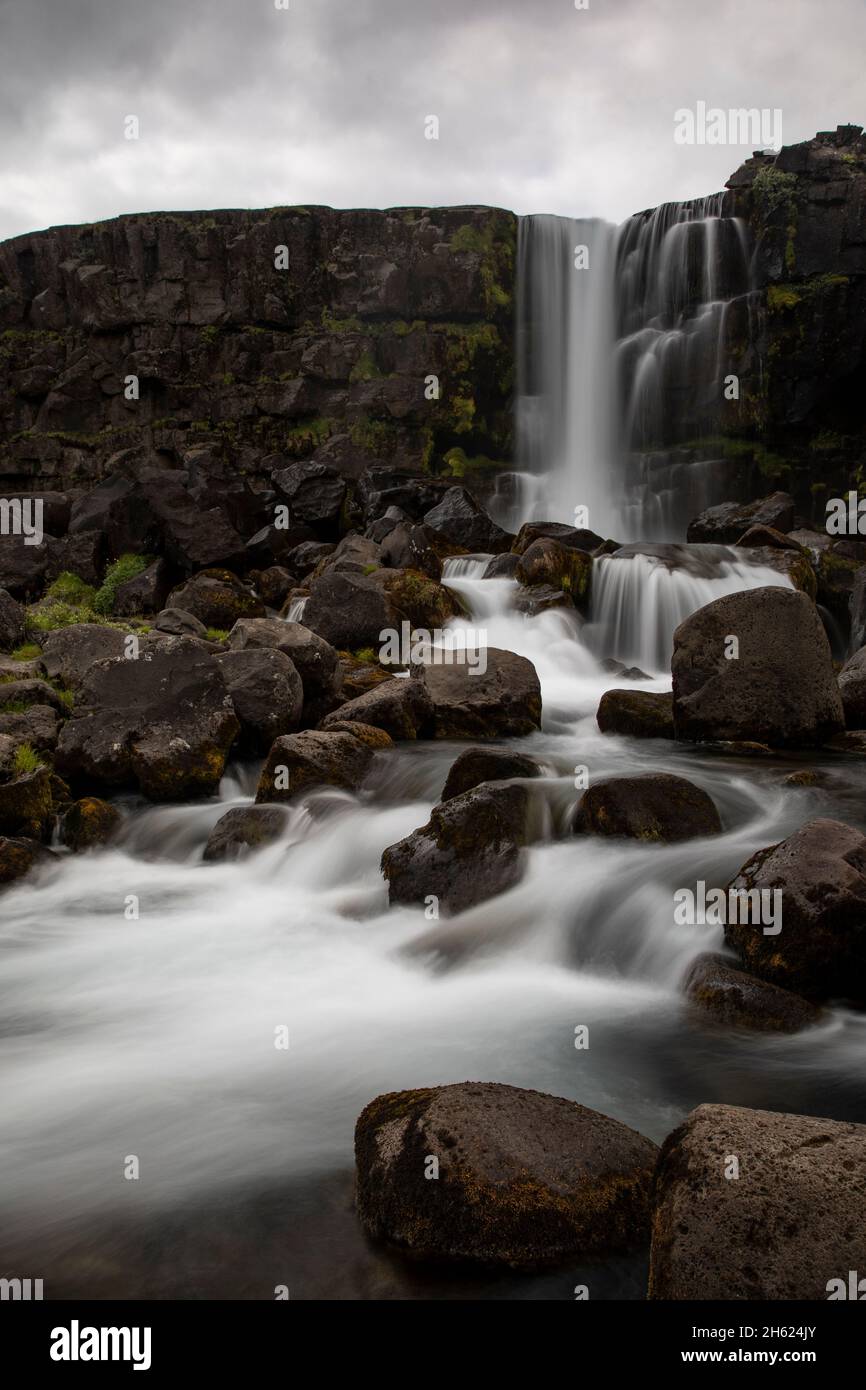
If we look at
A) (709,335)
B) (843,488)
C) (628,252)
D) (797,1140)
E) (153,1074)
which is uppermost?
(628,252)

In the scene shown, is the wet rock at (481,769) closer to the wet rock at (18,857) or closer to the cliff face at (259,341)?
the wet rock at (18,857)

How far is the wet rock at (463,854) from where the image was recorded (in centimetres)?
656

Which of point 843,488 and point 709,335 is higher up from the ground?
point 709,335

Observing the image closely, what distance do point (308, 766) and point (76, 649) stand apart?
152 inches

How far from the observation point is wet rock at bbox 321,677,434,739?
34.2 ft

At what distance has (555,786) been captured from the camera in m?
7.85

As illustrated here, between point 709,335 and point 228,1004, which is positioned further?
point 709,335

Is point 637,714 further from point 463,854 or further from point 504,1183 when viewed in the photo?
point 504,1183

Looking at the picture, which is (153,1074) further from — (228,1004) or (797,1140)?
(797,1140)

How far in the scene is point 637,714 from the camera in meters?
10.9

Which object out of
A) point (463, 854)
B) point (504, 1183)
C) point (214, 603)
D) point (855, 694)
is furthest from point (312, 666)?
point (504, 1183)

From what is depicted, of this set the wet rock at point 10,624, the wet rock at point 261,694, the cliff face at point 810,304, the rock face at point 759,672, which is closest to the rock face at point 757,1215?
the rock face at point 759,672

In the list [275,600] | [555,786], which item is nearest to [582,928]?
[555,786]

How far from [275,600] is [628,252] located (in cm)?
1808
